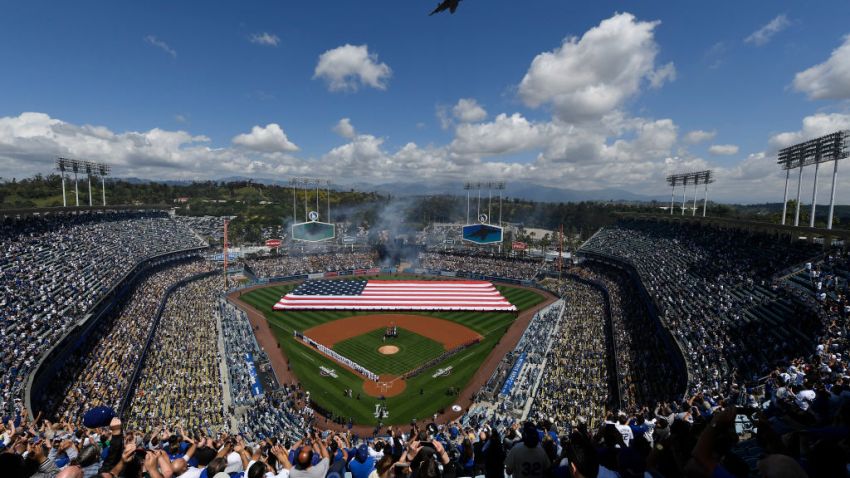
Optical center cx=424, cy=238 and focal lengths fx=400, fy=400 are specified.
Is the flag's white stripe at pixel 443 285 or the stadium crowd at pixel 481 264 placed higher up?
the stadium crowd at pixel 481 264

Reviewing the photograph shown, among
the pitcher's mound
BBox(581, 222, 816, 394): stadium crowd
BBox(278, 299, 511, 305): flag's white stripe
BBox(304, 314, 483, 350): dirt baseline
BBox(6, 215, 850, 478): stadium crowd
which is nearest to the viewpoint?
BBox(6, 215, 850, 478): stadium crowd

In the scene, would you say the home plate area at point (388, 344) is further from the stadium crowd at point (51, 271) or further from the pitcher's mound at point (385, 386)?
the stadium crowd at point (51, 271)

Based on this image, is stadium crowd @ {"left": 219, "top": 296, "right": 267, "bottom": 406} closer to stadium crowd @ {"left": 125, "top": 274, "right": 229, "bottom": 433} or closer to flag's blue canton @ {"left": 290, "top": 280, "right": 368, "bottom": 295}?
stadium crowd @ {"left": 125, "top": 274, "right": 229, "bottom": 433}

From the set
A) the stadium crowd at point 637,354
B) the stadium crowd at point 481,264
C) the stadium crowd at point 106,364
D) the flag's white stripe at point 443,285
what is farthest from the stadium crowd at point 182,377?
the stadium crowd at point 481,264

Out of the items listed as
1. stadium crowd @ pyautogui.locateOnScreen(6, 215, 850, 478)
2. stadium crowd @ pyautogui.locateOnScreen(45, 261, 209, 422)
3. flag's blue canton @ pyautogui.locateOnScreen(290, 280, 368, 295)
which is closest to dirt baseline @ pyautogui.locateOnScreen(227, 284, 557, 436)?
stadium crowd @ pyautogui.locateOnScreen(6, 215, 850, 478)

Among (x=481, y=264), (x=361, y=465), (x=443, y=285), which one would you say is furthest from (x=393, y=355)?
(x=481, y=264)

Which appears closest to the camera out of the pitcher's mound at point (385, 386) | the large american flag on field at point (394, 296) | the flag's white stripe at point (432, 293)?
the pitcher's mound at point (385, 386)

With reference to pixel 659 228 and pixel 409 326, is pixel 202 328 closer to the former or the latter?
pixel 409 326
